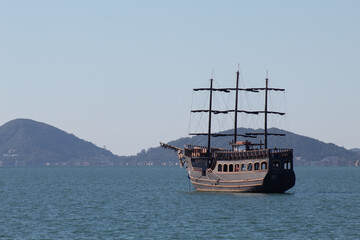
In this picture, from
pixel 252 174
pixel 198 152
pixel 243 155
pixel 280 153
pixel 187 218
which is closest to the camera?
pixel 187 218

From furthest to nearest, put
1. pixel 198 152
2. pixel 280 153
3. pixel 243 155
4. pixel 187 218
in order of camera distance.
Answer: pixel 198 152, pixel 243 155, pixel 280 153, pixel 187 218

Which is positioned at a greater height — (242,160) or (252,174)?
Result: (242,160)

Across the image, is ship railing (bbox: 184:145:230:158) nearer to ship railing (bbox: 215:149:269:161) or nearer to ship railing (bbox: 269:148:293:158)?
ship railing (bbox: 215:149:269:161)

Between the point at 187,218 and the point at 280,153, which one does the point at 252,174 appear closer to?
the point at 280,153

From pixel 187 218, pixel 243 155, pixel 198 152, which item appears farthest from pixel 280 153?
pixel 187 218

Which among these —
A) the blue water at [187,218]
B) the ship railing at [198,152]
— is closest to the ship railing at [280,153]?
the blue water at [187,218]

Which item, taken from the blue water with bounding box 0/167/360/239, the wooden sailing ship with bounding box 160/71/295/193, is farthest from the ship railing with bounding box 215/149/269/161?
the blue water with bounding box 0/167/360/239

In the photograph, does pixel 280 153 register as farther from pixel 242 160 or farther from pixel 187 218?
pixel 187 218

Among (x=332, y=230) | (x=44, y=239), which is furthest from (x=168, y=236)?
(x=332, y=230)

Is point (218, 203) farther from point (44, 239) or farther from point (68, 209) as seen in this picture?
point (44, 239)

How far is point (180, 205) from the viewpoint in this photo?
6172cm

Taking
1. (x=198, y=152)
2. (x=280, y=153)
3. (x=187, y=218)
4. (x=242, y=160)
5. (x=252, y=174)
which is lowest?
(x=187, y=218)

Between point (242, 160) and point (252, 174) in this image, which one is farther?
point (242, 160)

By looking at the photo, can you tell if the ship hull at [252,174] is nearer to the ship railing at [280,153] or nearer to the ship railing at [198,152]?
the ship railing at [280,153]
